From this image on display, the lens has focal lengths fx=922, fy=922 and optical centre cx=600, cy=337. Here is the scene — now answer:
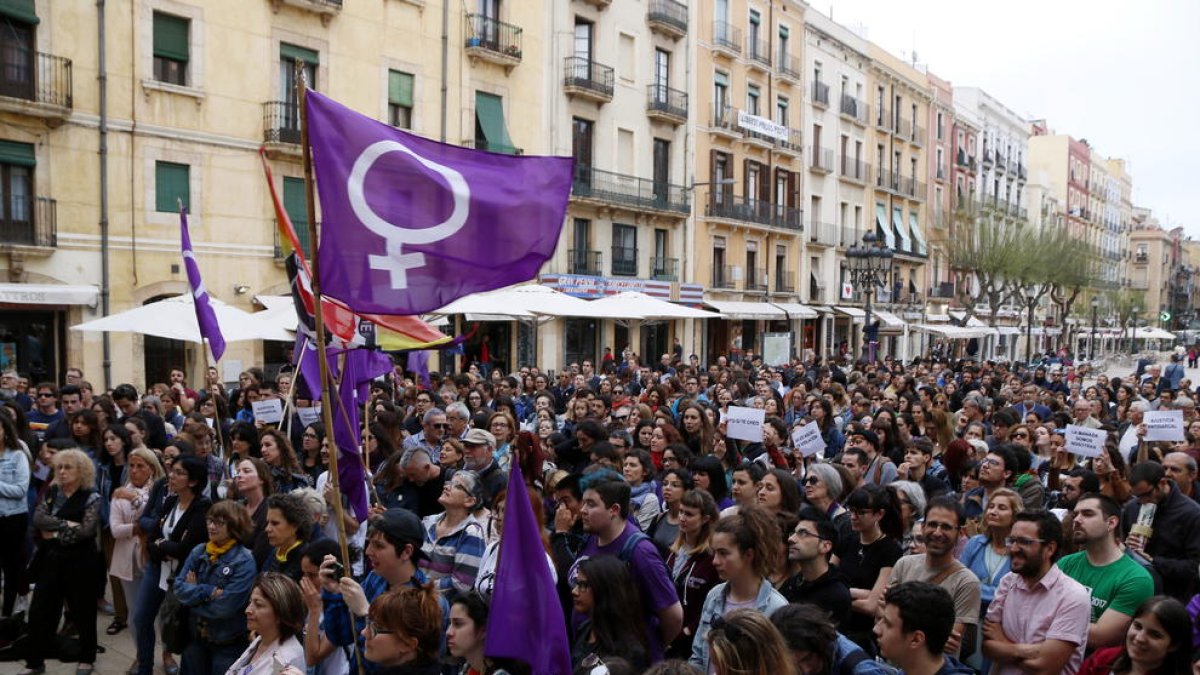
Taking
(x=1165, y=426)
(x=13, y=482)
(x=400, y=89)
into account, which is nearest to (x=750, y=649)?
(x=13, y=482)

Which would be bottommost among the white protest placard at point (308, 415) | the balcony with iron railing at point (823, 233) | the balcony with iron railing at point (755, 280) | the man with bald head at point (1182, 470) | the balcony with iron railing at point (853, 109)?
the white protest placard at point (308, 415)

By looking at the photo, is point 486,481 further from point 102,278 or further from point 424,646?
point 102,278

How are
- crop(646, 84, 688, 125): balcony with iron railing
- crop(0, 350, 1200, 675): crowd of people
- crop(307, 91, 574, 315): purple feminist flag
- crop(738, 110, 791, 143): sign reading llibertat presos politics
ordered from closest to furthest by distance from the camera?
1. crop(0, 350, 1200, 675): crowd of people
2. crop(307, 91, 574, 315): purple feminist flag
3. crop(646, 84, 688, 125): balcony with iron railing
4. crop(738, 110, 791, 143): sign reading llibertat presos politics

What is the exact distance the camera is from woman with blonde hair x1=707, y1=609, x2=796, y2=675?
10.6ft

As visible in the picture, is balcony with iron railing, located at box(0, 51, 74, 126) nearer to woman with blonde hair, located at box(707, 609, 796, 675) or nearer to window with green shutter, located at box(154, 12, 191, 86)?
window with green shutter, located at box(154, 12, 191, 86)

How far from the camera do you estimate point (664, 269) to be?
32.8m

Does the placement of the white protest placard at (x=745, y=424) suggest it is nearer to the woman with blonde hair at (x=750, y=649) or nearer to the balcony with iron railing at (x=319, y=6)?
the woman with blonde hair at (x=750, y=649)

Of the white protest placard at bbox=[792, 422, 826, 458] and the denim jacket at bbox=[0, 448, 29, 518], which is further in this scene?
the white protest placard at bbox=[792, 422, 826, 458]

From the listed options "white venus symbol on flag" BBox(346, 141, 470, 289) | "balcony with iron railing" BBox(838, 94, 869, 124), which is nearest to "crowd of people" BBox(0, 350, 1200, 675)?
"white venus symbol on flag" BBox(346, 141, 470, 289)

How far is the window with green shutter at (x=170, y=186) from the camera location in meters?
19.7

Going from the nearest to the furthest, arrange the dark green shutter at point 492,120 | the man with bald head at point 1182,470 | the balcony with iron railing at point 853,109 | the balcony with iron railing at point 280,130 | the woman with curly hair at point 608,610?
1. the woman with curly hair at point 608,610
2. the man with bald head at point 1182,470
3. the balcony with iron railing at point 280,130
4. the dark green shutter at point 492,120
5. the balcony with iron railing at point 853,109

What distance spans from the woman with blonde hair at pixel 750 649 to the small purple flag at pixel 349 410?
207 centimetres

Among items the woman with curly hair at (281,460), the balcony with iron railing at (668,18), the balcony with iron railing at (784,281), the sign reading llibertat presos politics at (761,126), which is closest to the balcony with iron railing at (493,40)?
the balcony with iron railing at (668,18)

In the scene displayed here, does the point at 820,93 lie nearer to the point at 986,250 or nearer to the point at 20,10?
the point at 986,250
